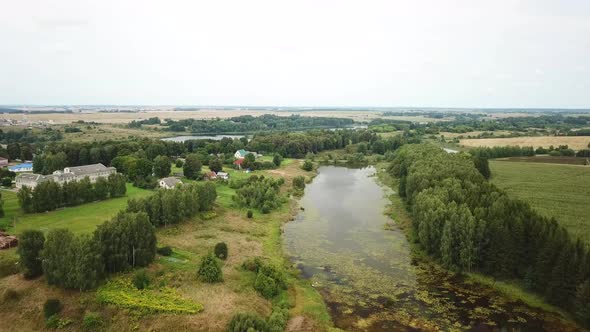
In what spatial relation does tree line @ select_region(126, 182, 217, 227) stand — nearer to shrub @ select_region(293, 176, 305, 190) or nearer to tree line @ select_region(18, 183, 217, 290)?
tree line @ select_region(18, 183, 217, 290)

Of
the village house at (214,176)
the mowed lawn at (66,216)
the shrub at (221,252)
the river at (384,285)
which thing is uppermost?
the village house at (214,176)

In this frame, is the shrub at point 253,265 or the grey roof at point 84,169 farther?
Result: the grey roof at point 84,169

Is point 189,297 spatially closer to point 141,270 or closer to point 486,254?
point 141,270

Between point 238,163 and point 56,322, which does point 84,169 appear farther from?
point 56,322

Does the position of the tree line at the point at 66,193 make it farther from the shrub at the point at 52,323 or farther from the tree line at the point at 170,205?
the shrub at the point at 52,323

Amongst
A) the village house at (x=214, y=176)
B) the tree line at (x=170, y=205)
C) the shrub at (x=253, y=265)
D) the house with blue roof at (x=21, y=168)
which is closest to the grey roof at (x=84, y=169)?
the house with blue roof at (x=21, y=168)

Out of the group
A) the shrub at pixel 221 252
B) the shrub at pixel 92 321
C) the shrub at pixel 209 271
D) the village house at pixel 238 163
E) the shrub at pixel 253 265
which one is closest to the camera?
the shrub at pixel 92 321

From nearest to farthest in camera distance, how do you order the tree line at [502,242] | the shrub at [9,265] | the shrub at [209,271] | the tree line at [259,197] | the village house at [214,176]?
1. the tree line at [502,242]
2. the shrub at [209,271]
3. the shrub at [9,265]
4. the tree line at [259,197]
5. the village house at [214,176]
